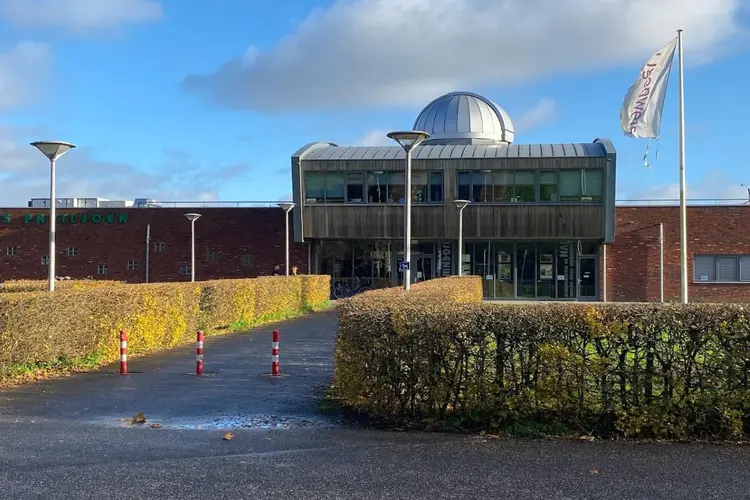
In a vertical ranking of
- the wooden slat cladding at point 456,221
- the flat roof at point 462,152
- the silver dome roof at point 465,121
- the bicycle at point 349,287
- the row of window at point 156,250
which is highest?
the silver dome roof at point 465,121

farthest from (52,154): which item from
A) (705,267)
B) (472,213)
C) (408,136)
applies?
(705,267)

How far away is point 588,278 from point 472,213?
639 cm

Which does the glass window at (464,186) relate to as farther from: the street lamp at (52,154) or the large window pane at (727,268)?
the street lamp at (52,154)

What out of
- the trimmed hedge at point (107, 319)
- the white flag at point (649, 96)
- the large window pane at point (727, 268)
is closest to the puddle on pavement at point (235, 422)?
the trimmed hedge at point (107, 319)

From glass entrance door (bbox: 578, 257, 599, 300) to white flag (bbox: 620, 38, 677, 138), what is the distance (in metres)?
17.1

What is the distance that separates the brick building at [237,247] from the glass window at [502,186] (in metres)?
5.34

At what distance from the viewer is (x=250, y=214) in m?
36.4

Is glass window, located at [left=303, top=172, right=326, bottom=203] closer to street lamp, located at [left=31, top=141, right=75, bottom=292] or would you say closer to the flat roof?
the flat roof

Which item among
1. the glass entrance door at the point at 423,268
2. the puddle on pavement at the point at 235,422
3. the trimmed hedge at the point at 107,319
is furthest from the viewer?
the glass entrance door at the point at 423,268

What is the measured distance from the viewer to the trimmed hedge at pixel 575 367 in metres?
6.68

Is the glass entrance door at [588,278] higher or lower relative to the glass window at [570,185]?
lower

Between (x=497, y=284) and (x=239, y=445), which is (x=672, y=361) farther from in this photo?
(x=497, y=284)

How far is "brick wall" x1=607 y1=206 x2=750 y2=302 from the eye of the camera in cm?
3334

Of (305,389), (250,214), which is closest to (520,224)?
(250,214)
